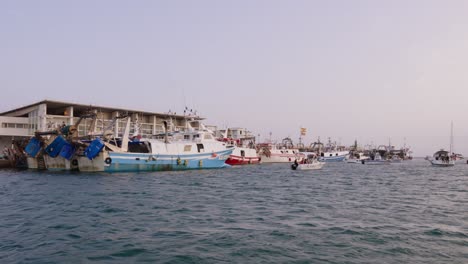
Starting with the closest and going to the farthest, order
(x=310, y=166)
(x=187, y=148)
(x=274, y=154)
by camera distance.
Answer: (x=187, y=148)
(x=310, y=166)
(x=274, y=154)

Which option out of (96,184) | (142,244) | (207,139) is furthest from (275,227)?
(207,139)

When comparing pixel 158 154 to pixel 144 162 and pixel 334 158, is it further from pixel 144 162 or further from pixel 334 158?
pixel 334 158

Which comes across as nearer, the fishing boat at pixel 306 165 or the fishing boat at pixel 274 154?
the fishing boat at pixel 306 165

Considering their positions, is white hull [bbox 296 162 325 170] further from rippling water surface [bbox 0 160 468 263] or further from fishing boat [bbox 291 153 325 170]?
rippling water surface [bbox 0 160 468 263]

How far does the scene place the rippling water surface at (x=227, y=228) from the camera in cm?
925

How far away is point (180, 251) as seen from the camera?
9.49 m

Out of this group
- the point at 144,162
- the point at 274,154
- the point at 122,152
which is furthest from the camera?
the point at 274,154

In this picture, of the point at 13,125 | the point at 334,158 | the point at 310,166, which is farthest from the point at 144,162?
the point at 334,158

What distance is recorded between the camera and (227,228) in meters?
12.4

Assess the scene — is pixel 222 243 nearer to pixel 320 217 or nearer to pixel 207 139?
pixel 320 217

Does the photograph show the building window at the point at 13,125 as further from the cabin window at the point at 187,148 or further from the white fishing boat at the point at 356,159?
the white fishing boat at the point at 356,159

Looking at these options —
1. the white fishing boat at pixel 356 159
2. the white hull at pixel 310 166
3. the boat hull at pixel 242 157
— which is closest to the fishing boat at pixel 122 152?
the white hull at pixel 310 166

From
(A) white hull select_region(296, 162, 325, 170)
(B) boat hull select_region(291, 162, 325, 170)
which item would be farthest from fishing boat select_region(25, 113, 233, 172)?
(A) white hull select_region(296, 162, 325, 170)

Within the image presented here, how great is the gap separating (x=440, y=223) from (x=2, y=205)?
67.8 feet
